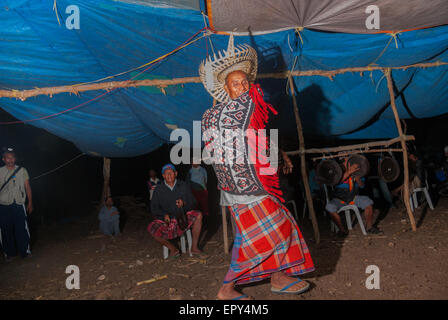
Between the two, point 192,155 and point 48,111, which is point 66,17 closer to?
point 48,111

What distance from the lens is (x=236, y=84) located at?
2559 millimetres

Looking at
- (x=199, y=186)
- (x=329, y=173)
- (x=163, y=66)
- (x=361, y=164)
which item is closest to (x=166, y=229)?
(x=163, y=66)

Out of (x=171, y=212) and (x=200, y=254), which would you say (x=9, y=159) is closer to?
(x=171, y=212)

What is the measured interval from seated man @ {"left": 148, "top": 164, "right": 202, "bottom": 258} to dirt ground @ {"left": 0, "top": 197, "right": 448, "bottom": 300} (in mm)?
316

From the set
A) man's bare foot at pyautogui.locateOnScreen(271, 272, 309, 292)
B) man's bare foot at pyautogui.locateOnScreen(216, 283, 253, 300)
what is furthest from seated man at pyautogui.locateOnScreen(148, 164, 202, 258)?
man's bare foot at pyautogui.locateOnScreen(271, 272, 309, 292)

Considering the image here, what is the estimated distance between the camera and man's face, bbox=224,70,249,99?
2.54 metres

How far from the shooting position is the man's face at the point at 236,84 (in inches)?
100

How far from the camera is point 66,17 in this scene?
3.22m

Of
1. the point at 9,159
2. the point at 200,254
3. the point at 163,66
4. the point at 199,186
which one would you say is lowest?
the point at 200,254

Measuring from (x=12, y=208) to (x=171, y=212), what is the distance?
2.68 metres

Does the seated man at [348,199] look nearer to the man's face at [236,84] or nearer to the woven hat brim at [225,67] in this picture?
the woven hat brim at [225,67]
